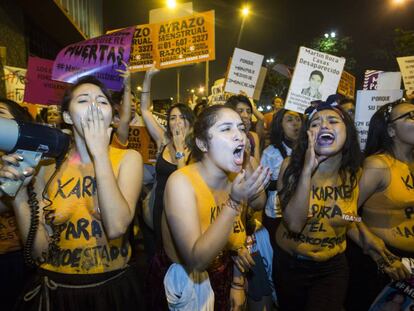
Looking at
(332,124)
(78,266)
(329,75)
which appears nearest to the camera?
(78,266)

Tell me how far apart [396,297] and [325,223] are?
1060 mm

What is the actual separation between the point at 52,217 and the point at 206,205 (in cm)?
103

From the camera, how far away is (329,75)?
15.6 ft

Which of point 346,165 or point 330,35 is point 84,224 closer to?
point 346,165

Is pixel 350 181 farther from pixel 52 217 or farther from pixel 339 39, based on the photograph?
pixel 339 39

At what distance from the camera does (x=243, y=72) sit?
21.5 ft

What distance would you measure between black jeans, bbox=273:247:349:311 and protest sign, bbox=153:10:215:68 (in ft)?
13.8

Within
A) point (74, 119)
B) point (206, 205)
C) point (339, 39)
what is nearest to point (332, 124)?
point (206, 205)

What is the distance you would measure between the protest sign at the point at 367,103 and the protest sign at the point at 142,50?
143 inches

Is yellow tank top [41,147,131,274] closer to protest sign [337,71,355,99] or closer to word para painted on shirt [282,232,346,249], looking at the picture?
word para painted on shirt [282,232,346,249]

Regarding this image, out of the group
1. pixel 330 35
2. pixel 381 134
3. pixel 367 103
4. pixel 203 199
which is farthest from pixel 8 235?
pixel 330 35

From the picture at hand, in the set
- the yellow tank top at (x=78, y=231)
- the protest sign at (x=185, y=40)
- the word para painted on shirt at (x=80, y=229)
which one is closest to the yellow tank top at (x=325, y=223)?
the yellow tank top at (x=78, y=231)

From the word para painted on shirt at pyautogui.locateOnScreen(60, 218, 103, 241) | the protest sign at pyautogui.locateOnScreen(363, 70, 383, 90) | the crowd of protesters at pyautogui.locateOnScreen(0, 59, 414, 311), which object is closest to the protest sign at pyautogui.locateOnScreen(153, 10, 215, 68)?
the crowd of protesters at pyautogui.locateOnScreen(0, 59, 414, 311)

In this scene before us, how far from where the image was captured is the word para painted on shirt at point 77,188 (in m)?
2.15
